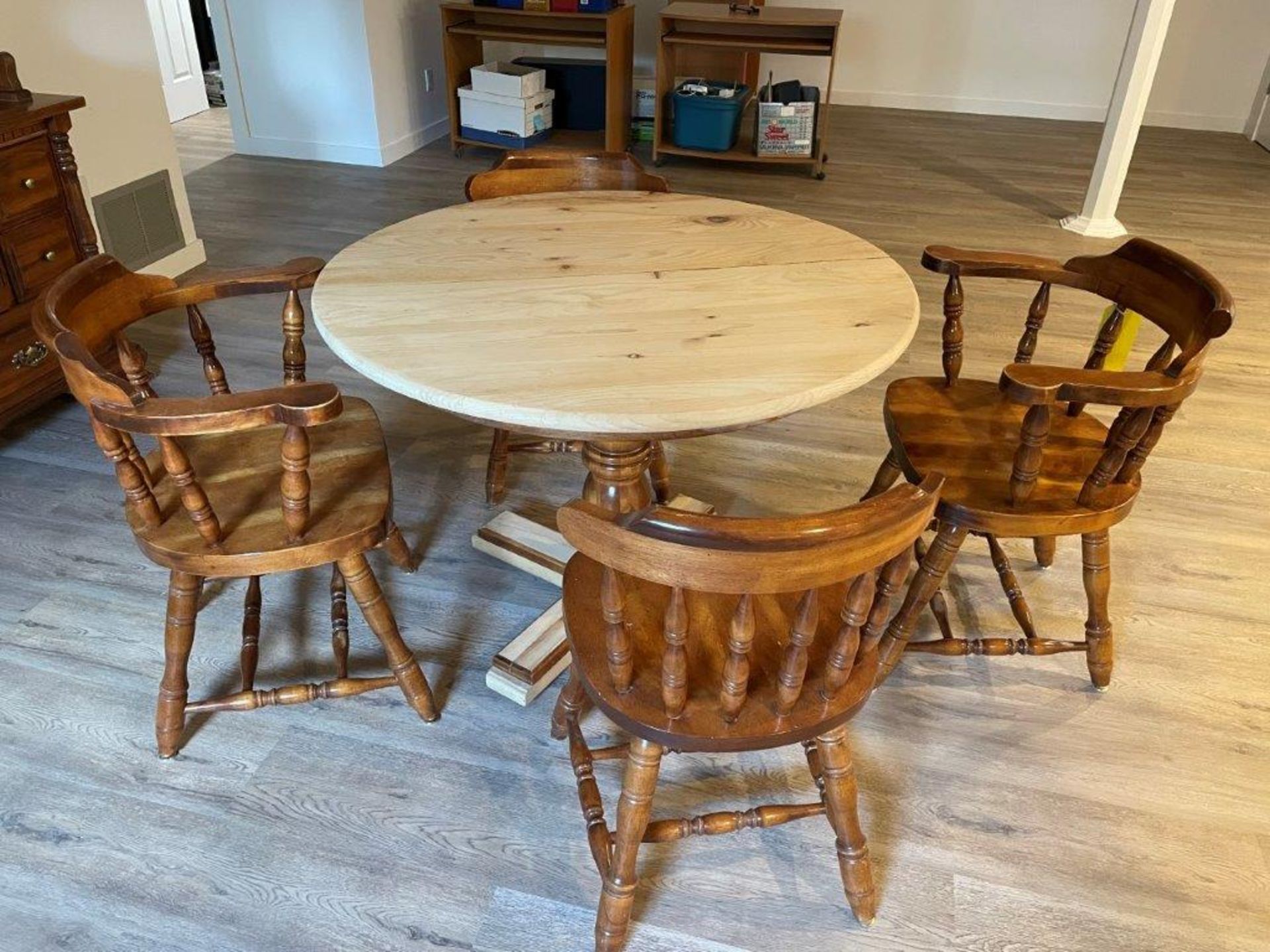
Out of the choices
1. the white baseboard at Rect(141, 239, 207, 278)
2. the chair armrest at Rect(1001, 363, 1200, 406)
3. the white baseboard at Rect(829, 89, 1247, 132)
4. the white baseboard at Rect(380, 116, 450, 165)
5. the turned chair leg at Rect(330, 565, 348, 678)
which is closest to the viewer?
the chair armrest at Rect(1001, 363, 1200, 406)

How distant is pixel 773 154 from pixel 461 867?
4.18 m

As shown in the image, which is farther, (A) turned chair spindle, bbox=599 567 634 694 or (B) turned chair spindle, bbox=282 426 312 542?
(B) turned chair spindle, bbox=282 426 312 542

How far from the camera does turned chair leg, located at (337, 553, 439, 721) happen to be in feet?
4.93

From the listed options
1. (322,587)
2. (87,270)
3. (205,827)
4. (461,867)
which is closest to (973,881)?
(461,867)

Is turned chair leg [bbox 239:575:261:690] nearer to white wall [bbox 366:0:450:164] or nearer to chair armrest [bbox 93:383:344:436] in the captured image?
chair armrest [bbox 93:383:344:436]

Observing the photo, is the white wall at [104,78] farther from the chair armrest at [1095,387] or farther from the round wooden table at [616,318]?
the chair armrest at [1095,387]

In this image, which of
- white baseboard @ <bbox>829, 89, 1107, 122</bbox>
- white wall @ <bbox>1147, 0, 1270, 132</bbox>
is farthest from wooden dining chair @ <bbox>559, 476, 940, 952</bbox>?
white wall @ <bbox>1147, 0, 1270, 132</bbox>

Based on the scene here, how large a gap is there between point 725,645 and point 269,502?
78cm

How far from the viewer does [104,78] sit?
3.11 meters

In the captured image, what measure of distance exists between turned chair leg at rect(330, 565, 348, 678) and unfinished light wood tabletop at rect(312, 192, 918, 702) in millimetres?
309

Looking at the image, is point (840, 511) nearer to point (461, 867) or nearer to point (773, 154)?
point (461, 867)

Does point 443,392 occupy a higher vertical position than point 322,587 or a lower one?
A: higher

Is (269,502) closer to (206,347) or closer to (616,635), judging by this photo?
(206,347)

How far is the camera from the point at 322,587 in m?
2.00
